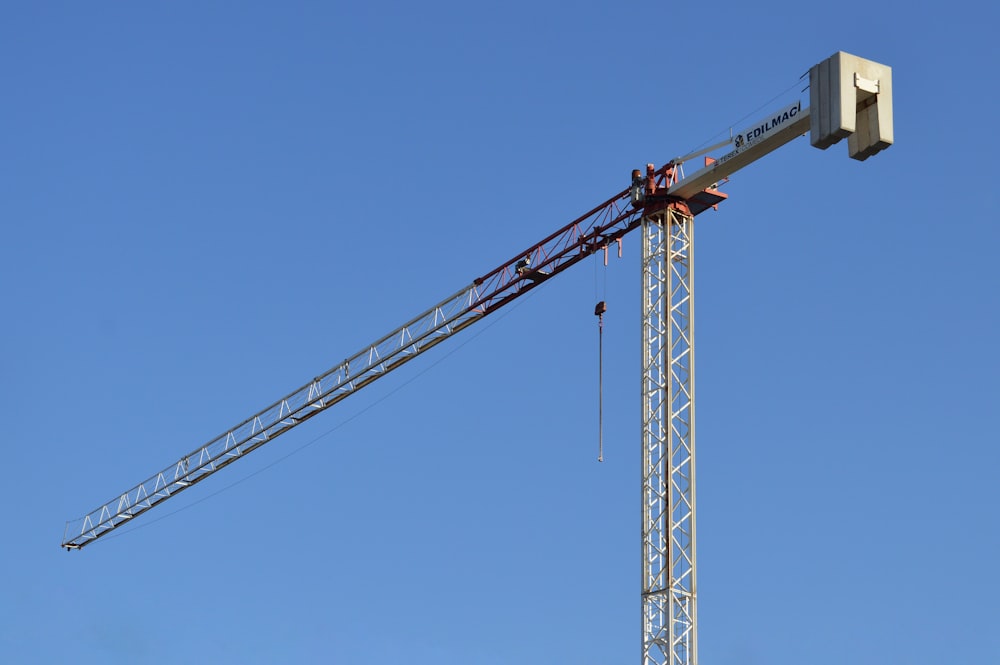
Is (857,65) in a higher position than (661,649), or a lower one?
higher

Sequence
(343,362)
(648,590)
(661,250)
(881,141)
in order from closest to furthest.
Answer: (881,141) < (648,590) < (661,250) < (343,362)

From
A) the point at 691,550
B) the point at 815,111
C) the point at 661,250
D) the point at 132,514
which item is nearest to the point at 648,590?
the point at 691,550

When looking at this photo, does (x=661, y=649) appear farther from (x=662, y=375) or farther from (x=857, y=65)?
(x=857, y=65)

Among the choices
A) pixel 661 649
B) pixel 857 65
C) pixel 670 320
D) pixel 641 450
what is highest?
pixel 857 65

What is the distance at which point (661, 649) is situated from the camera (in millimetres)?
89688

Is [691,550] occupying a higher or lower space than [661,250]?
lower

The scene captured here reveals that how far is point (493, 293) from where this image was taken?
111 metres

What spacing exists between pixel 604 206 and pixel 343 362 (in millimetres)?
27247

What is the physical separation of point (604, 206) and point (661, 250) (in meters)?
5.54

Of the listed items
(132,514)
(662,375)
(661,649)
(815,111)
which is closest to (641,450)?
(662,375)

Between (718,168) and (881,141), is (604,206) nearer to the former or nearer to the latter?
(718,168)

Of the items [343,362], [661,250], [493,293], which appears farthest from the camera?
[343,362]

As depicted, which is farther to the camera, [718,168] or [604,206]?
[604,206]

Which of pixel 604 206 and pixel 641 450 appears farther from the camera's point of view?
pixel 604 206
